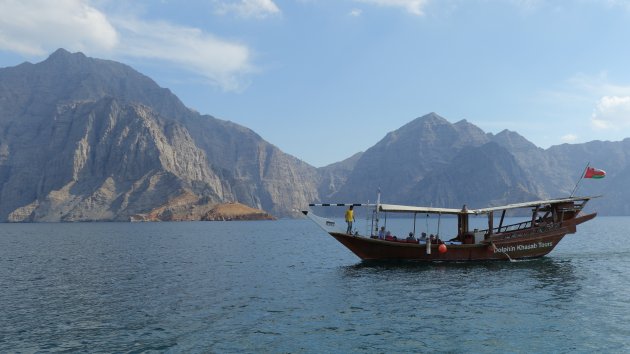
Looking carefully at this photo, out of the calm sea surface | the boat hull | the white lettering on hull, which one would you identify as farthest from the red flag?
the calm sea surface

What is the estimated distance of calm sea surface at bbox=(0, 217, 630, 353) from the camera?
856 inches

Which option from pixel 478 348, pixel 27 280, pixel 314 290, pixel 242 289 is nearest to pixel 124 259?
pixel 27 280

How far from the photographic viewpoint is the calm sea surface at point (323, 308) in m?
21.7

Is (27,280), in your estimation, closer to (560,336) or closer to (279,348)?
(279,348)

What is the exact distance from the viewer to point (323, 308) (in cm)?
2858

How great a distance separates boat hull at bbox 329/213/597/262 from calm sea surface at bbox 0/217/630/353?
1196mm

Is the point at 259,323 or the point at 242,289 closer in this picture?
the point at 259,323

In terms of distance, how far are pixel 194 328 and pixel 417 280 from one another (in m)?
19.2

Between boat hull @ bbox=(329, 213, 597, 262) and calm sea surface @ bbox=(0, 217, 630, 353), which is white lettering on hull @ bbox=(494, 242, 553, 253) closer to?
boat hull @ bbox=(329, 213, 597, 262)

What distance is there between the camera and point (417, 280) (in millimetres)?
37469

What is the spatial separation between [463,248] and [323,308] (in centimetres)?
2276

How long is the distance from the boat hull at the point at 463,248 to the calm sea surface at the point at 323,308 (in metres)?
1.20

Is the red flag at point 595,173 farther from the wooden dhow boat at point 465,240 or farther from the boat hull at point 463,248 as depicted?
the boat hull at point 463,248

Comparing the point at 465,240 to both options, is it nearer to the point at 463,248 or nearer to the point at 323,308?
the point at 463,248
